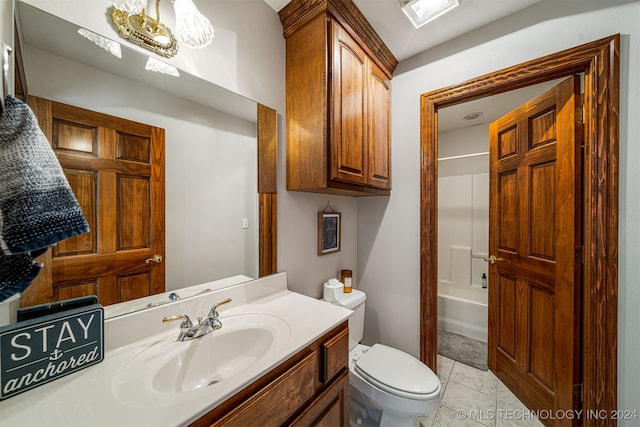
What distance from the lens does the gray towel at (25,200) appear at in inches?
17.0

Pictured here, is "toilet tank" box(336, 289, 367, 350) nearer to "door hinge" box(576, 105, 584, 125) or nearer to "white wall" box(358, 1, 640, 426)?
"white wall" box(358, 1, 640, 426)

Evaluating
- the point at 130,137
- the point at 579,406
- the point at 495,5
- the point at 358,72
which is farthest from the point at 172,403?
the point at 495,5

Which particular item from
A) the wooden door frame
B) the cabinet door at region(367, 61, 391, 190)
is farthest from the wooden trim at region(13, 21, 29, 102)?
the wooden door frame

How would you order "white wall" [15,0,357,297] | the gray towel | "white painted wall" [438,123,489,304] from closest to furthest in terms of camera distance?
the gray towel
"white wall" [15,0,357,297]
"white painted wall" [438,123,489,304]

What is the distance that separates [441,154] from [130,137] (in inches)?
125

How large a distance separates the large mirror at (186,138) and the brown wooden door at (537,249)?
160 centimetres

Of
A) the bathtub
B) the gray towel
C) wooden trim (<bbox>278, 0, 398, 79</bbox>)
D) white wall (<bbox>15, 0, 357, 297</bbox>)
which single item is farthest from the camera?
the bathtub

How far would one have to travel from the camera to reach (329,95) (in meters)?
1.19

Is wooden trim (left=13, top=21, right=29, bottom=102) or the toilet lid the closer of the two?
wooden trim (left=13, top=21, right=29, bottom=102)

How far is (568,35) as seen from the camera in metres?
1.18

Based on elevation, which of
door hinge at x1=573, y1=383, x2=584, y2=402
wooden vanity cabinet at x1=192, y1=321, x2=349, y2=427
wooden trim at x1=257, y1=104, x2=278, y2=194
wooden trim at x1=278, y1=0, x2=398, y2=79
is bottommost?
door hinge at x1=573, y1=383, x2=584, y2=402

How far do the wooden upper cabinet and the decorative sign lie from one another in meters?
0.96

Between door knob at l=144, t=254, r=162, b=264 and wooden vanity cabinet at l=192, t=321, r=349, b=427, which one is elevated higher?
door knob at l=144, t=254, r=162, b=264

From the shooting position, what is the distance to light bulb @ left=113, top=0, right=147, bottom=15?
796 mm
